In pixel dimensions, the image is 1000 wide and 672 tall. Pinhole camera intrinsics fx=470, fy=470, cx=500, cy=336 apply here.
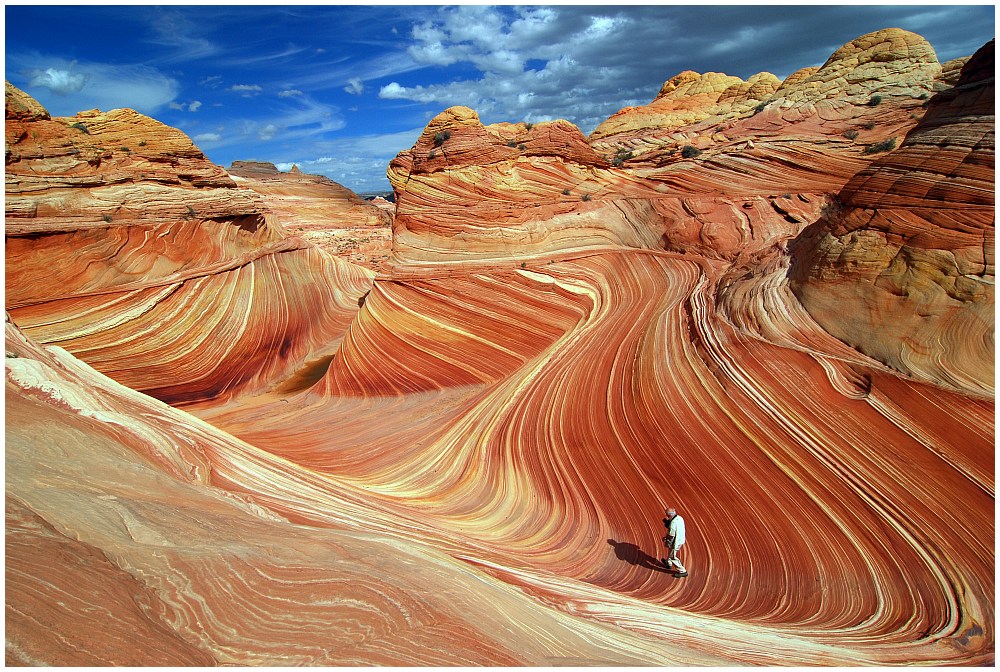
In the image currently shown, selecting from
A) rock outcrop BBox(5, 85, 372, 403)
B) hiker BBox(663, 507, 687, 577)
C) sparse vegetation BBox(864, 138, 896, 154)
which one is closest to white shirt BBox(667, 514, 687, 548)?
hiker BBox(663, 507, 687, 577)

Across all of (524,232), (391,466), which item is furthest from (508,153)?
(391,466)

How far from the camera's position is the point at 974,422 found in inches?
173

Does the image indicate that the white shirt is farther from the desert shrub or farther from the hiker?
the desert shrub

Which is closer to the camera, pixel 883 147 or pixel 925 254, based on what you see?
pixel 925 254

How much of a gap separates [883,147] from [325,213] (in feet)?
125

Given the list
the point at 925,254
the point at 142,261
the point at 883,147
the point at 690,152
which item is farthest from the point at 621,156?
the point at 142,261

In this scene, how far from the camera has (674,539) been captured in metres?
5.08

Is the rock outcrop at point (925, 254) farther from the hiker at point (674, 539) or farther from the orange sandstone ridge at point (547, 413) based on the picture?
the hiker at point (674, 539)

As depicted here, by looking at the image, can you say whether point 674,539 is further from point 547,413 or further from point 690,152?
point 690,152

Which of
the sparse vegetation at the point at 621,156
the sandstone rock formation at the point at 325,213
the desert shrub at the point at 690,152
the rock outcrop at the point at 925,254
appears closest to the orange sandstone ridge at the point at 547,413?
the rock outcrop at the point at 925,254

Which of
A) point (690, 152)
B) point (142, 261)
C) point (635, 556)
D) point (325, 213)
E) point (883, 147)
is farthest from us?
point (325, 213)

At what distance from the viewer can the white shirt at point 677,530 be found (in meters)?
5.02

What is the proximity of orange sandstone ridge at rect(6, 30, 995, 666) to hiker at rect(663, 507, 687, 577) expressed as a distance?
17 cm

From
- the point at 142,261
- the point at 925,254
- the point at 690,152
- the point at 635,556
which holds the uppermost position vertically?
the point at 690,152
